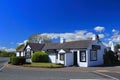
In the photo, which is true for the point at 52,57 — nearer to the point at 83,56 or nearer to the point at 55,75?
the point at 83,56

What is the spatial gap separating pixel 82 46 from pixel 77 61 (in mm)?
2472

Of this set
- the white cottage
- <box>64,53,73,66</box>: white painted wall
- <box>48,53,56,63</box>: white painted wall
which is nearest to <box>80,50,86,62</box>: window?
the white cottage

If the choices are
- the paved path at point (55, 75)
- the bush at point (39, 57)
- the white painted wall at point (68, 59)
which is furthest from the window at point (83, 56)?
the paved path at point (55, 75)

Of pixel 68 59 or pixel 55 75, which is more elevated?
pixel 68 59

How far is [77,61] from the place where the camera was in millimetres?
33531

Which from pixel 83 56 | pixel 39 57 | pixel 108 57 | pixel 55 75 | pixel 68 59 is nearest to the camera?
pixel 55 75

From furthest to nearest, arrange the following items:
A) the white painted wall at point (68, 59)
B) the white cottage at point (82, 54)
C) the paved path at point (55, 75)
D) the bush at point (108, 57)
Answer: the bush at point (108, 57)
the white painted wall at point (68, 59)
the white cottage at point (82, 54)
the paved path at point (55, 75)

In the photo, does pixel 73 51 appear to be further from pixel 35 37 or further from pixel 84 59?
pixel 35 37

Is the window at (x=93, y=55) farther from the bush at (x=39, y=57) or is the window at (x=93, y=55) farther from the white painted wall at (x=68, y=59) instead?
the bush at (x=39, y=57)

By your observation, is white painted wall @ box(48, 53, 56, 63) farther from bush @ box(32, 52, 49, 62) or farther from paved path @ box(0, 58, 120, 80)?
paved path @ box(0, 58, 120, 80)

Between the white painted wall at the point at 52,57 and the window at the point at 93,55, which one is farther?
the white painted wall at the point at 52,57

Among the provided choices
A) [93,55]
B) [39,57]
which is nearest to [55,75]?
[93,55]

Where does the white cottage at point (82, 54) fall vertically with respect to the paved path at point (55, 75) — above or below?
above

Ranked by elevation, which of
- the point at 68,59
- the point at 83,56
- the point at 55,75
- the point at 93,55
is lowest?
the point at 55,75
